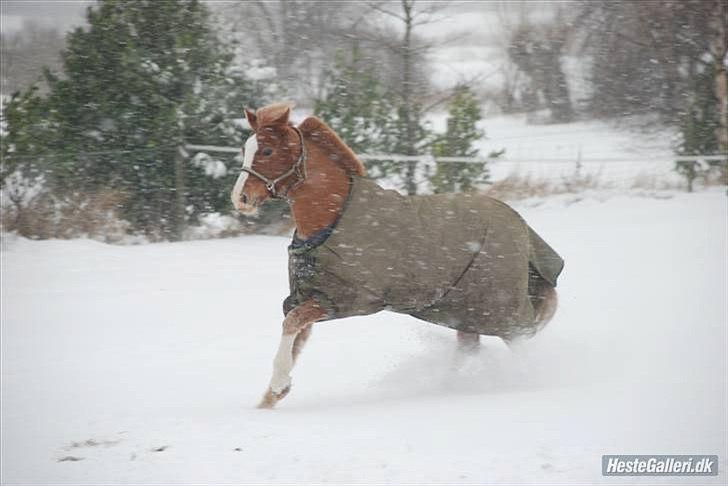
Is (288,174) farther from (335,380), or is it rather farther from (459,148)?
(459,148)

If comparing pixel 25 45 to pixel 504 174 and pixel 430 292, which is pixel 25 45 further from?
pixel 430 292

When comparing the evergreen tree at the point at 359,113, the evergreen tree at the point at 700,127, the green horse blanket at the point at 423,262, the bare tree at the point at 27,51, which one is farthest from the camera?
the bare tree at the point at 27,51

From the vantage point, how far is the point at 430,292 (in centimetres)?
458

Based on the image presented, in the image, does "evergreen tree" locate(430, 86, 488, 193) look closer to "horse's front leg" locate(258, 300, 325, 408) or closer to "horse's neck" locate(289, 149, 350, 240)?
"horse's neck" locate(289, 149, 350, 240)

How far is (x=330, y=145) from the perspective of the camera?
4.62 meters

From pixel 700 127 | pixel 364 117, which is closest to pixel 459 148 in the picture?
pixel 364 117

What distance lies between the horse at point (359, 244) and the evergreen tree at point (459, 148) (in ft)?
22.1

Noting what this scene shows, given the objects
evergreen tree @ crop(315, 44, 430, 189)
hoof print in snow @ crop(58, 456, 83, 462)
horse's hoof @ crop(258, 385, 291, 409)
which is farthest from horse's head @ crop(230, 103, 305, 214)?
evergreen tree @ crop(315, 44, 430, 189)

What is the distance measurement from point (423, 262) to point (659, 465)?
1632 millimetres

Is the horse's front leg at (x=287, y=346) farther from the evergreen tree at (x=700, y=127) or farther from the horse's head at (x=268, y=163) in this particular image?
the evergreen tree at (x=700, y=127)

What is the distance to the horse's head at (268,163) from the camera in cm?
442

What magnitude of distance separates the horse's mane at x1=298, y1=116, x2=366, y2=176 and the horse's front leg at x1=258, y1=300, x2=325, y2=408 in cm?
80

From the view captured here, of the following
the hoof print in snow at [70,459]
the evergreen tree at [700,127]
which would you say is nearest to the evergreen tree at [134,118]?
the hoof print in snow at [70,459]

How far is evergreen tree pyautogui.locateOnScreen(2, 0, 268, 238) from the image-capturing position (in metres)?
9.70
